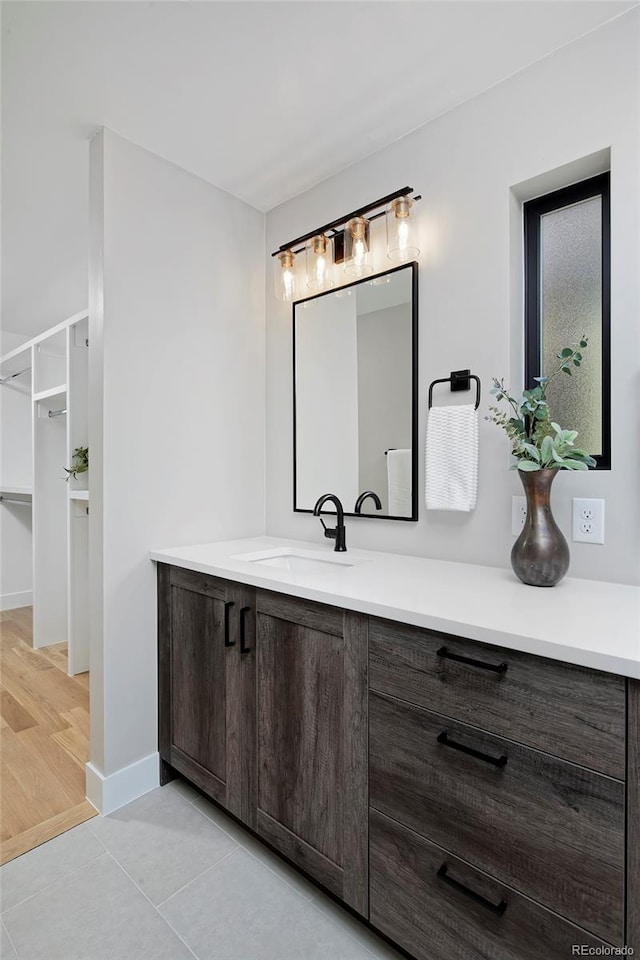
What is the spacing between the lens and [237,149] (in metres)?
1.98

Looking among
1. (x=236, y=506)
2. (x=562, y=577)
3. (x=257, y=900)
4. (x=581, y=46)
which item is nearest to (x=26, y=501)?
(x=236, y=506)

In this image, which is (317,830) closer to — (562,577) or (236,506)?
(562,577)

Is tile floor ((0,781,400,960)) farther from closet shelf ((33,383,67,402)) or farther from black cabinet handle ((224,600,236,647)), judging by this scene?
closet shelf ((33,383,67,402))

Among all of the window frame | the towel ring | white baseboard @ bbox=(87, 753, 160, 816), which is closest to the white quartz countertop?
the window frame

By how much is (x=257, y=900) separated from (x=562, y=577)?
1.27 m

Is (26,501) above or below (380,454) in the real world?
below

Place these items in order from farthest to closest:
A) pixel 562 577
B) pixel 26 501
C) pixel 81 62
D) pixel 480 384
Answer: pixel 26 501
pixel 480 384
pixel 81 62
pixel 562 577

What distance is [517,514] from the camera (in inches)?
62.3

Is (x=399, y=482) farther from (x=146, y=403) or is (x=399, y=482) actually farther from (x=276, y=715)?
(x=146, y=403)

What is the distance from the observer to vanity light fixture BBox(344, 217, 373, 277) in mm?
1945

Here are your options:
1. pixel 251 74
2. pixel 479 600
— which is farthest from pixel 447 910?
pixel 251 74

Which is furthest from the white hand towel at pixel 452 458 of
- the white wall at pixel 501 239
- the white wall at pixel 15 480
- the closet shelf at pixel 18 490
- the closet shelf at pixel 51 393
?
the white wall at pixel 15 480

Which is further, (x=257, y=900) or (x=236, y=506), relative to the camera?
(x=236, y=506)

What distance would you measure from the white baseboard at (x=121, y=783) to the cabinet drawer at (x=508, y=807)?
1115mm
